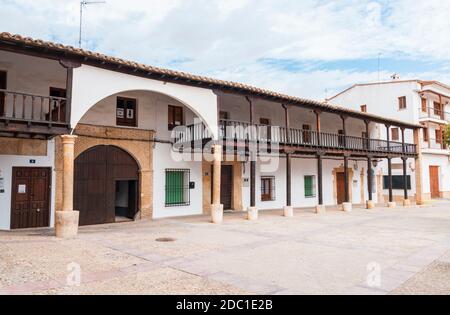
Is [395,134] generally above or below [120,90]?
above

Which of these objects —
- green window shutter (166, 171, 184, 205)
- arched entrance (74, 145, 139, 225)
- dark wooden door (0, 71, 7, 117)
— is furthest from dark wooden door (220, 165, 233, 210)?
dark wooden door (0, 71, 7, 117)

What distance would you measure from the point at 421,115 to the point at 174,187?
23439 mm

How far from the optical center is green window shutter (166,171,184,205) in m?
14.8

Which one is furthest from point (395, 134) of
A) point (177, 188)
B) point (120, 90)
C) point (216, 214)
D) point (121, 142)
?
point (120, 90)

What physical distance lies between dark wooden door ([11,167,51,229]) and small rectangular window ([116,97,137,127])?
10.6 ft

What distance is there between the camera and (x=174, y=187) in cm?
1508

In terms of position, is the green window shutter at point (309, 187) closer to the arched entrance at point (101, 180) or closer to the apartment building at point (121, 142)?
the apartment building at point (121, 142)

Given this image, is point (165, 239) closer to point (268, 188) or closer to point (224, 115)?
point (224, 115)

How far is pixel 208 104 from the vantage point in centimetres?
1323

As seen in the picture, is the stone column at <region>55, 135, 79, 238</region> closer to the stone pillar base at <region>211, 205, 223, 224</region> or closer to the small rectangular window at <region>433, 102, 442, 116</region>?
the stone pillar base at <region>211, 205, 223, 224</region>

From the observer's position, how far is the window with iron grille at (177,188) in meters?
14.9

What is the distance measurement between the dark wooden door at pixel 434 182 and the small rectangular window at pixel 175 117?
23.8 metres
